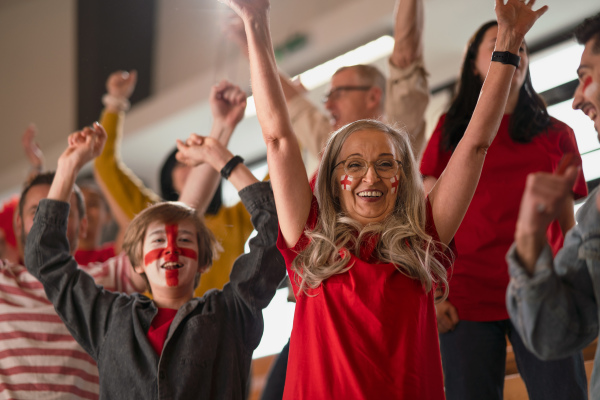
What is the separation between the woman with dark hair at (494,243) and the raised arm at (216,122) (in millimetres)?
539

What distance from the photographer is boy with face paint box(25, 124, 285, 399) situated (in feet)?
5.37

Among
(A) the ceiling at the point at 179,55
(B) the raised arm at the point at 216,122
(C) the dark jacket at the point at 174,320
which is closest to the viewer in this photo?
(C) the dark jacket at the point at 174,320

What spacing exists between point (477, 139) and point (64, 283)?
981 mm

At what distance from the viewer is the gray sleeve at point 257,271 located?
1.70 meters

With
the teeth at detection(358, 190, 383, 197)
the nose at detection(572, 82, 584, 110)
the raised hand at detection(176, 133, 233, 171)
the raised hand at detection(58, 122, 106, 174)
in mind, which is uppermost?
the raised hand at detection(58, 122, 106, 174)

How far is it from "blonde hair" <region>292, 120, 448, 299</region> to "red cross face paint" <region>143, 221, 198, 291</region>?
1.28 feet

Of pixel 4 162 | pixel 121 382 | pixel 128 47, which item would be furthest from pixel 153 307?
pixel 4 162

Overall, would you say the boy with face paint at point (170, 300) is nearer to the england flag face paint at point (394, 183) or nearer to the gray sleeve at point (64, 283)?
the gray sleeve at point (64, 283)

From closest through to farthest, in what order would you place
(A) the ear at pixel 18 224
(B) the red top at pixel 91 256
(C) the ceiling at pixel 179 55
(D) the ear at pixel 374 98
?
1. (A) the ear at pixel 18 224
2. (D) the ear at pixel 374 98
3. (B) the red top at pixel 91 256
4. (C) the ceiling at pixel 179 55

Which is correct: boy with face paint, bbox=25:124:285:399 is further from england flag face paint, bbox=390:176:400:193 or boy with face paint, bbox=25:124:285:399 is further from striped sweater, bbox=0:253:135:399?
england flag face paint, bbox=390:176:400:193

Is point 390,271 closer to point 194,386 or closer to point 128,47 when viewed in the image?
point 194,386

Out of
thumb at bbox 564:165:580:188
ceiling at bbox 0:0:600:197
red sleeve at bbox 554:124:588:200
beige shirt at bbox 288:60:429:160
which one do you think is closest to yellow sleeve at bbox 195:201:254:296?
beige shirt at bbox 288:60:429:160

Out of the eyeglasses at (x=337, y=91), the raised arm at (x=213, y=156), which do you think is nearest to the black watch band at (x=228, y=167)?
the raised arm at (x=213, y=156)

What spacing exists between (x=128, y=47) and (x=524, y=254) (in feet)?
14.1
